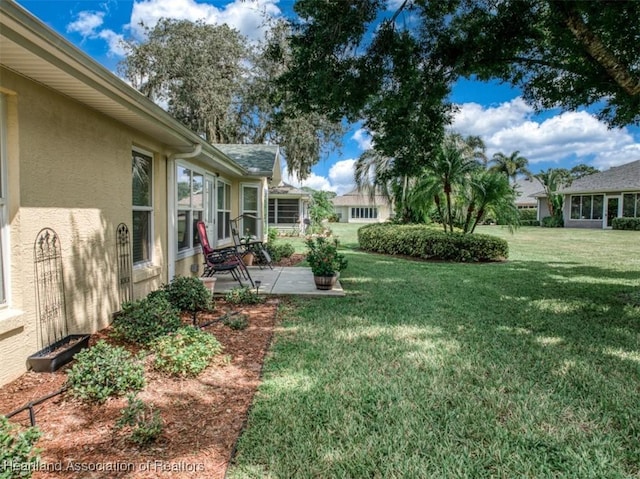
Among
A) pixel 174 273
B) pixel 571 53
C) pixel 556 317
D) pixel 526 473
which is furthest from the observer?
pixel 174 273

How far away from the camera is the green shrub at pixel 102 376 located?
296 centimetres

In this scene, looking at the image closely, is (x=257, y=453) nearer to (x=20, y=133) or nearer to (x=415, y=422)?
(x=415, y=422)

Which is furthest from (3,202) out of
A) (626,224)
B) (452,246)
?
(626,224)

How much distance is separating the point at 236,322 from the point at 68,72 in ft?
10.6

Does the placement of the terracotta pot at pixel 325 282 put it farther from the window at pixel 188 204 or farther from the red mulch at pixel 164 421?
the red mulch at pixel 164 421

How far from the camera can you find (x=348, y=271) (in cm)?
989

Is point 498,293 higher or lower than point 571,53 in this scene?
lower

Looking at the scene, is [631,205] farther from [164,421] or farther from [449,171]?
[164,421]

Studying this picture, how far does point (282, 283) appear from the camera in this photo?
7.99 m

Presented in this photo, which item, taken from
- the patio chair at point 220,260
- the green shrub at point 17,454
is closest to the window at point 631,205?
the patio chair at point 220,260

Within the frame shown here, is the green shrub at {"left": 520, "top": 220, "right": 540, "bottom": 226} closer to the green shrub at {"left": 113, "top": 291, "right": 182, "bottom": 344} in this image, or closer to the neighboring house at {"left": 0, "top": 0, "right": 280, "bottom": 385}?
the neighboring house at {"left": 0, "top": 0, "right": 280, "bottom": 385}

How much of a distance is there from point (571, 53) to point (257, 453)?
7552 millimetres

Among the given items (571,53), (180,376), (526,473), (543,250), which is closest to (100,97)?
(180,376)

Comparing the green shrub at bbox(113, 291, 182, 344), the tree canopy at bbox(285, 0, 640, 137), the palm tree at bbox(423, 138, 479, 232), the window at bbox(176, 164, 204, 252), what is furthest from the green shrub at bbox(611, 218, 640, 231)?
the green shrub at bbox(113, 291, 182, 344)
